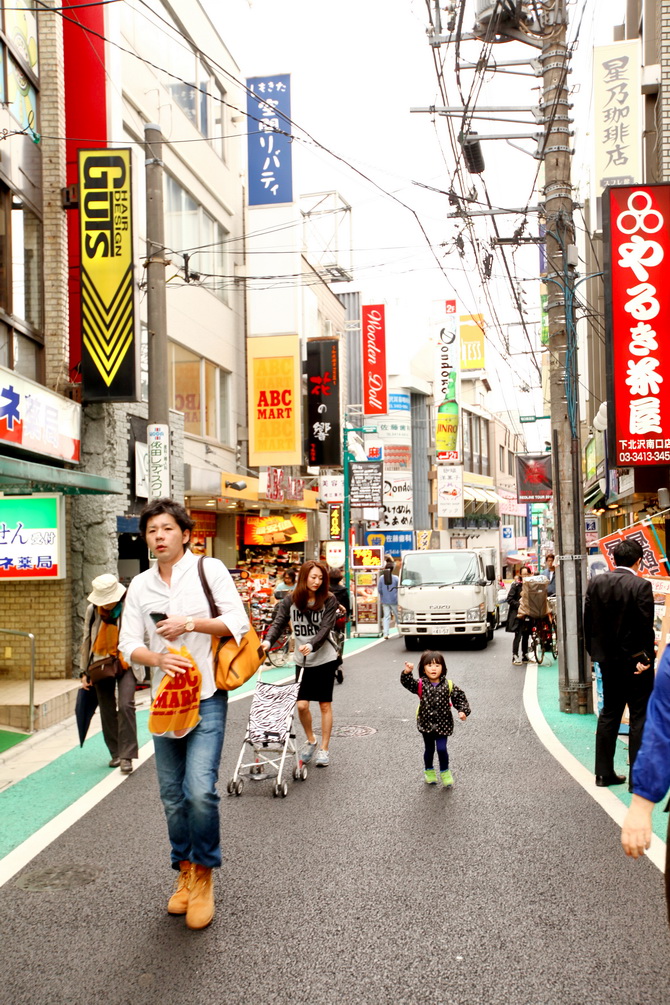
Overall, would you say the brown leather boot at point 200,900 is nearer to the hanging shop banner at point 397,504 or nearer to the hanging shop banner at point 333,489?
the hanging shop banner at point 333,489

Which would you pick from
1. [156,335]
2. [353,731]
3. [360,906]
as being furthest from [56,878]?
[156,335]

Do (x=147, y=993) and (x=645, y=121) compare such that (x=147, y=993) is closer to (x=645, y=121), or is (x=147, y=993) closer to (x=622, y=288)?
(x=622, y=288)

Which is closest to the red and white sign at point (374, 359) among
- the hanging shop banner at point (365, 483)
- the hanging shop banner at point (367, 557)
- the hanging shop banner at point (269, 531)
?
the hanging shop banner at point (269, 531)

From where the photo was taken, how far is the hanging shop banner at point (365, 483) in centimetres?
2711

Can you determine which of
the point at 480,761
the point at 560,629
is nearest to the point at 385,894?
the point at 480,761

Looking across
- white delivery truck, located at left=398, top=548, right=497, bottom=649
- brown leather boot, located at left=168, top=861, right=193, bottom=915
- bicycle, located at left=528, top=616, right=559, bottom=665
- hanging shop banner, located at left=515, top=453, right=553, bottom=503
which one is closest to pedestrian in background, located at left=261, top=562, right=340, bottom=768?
brown leather boot, located at left=168, top=861, right=193, bottom=915

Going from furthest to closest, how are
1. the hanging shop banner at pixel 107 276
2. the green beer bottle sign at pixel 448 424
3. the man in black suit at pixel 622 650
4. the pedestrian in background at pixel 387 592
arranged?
the green beer bottle sign at pixel 448 424 → the pedestrian in background at pixel 387 592 → the hanging shop banner at pixel 107 276 → the man in black suit at pixel 622 650

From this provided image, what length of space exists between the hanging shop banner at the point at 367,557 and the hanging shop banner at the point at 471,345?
38.5 meters

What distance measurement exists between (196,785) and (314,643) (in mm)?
3560

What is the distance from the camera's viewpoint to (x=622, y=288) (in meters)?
11.3

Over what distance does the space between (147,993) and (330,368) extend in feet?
83.9

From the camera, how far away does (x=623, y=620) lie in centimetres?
700

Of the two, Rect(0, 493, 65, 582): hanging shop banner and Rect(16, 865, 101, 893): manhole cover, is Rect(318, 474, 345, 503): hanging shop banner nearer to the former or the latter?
Rect(0, 493, 65, 582): hanging shop banner

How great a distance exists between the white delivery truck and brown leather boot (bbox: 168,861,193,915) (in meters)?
15.3
